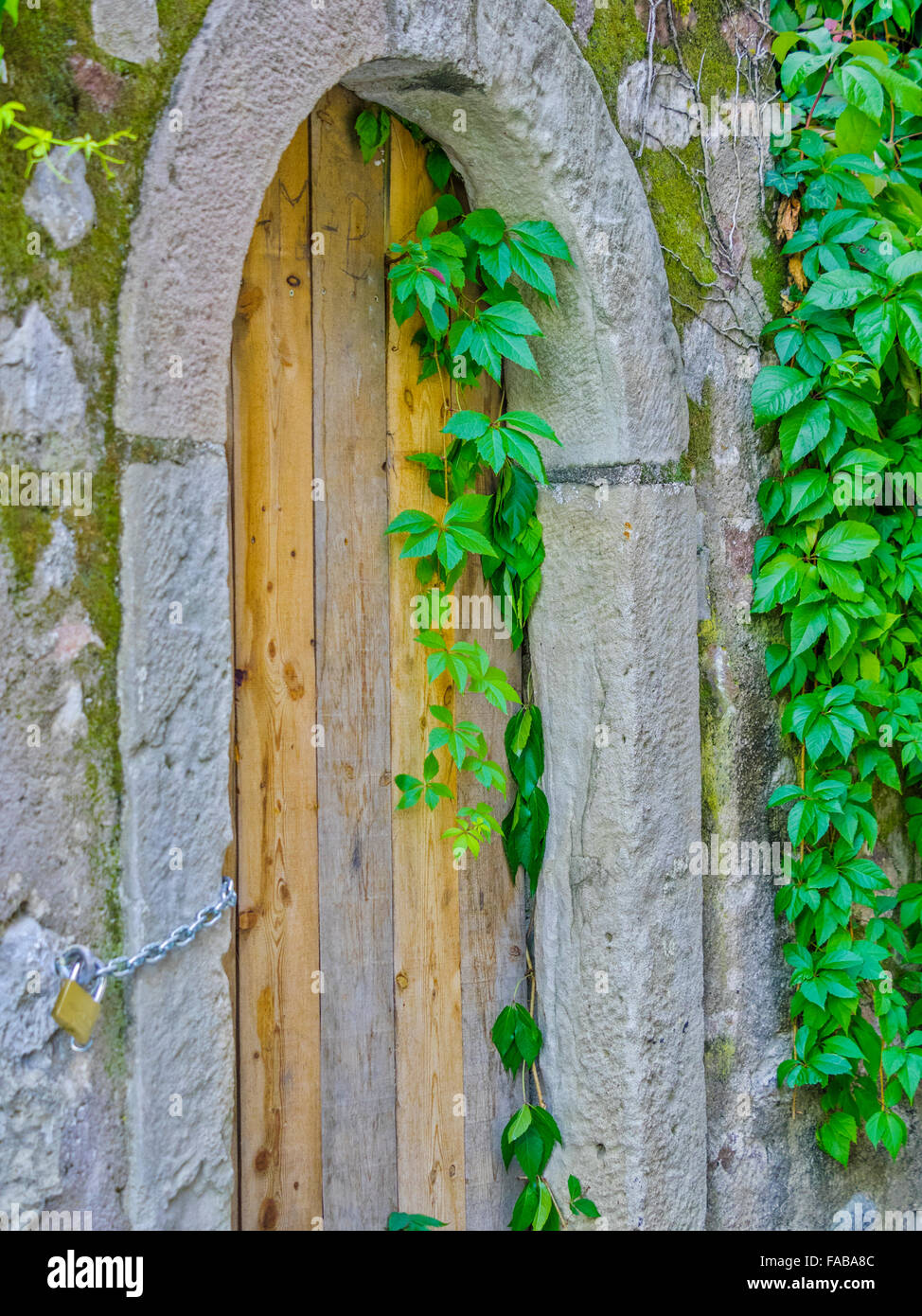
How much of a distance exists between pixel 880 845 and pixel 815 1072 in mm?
486

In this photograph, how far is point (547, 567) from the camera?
1.95m

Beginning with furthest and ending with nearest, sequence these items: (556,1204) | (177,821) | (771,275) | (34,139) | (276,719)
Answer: (771,275), (556,1204), (276,719), (177,821), (34,139)

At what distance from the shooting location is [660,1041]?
183 centimetres

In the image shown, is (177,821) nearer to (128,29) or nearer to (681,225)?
(128,29)

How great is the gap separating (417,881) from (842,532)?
1.02 metres

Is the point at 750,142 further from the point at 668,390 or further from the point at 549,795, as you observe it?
the point at 549,795

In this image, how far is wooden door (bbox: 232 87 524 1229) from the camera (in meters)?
1.65

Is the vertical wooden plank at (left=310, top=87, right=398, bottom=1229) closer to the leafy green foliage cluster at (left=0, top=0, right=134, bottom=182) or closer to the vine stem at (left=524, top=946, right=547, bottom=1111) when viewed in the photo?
the vine stem at (left=524, top=946, right=547, bottom=1111)

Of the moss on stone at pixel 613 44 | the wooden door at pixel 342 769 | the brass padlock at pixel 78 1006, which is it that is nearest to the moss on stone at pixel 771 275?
the moss on stone at pixel 613 44

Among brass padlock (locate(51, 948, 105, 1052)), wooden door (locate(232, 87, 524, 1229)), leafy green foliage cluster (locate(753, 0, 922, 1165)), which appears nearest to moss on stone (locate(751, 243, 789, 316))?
leafy green foliage cluster (locate(753, 0, 922, 1165))

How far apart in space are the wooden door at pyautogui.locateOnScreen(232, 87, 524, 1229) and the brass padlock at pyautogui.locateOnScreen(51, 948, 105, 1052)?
372 mm

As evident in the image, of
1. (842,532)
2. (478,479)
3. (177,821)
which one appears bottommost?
(177,821)

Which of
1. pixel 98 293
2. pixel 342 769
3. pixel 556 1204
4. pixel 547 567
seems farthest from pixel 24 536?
pixel 556 1204
